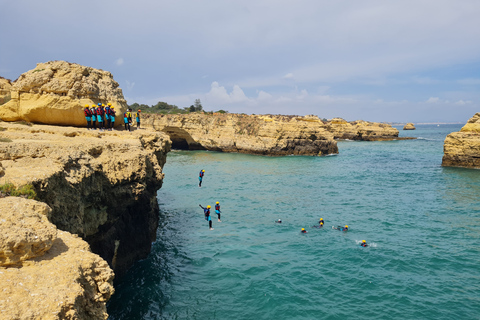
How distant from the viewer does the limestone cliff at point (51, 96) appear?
52.4 feet

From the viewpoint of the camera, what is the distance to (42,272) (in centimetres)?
480

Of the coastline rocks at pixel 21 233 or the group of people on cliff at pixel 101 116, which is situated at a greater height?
the group of people on cliff at pixel 101 116

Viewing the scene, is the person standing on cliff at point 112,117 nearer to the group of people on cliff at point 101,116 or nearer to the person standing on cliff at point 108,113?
the group of people on cliff at point 101,116

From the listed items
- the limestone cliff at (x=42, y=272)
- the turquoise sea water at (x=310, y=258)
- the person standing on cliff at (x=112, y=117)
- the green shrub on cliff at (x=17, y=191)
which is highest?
the person standing on cliff at (x=112, y=117)

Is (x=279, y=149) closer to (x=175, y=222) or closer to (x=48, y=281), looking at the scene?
(x=175, y=222)

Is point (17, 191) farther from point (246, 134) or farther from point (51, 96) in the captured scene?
point (246, 134)

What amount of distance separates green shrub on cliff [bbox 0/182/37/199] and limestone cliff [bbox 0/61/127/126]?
11151 mm

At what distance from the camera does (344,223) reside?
19.8 m

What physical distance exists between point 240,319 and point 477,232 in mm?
16325

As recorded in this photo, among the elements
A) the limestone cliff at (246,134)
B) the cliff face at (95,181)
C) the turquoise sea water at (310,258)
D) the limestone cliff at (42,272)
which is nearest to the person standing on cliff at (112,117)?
the cliff face at (95,181)

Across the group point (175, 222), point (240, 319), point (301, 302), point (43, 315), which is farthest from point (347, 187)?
point (43, 315)

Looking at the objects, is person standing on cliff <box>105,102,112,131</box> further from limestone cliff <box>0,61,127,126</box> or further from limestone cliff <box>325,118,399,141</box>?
limestone cliff <box>325,118,399,141</box>

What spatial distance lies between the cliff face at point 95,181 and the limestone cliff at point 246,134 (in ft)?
147

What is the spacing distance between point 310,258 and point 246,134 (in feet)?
161
